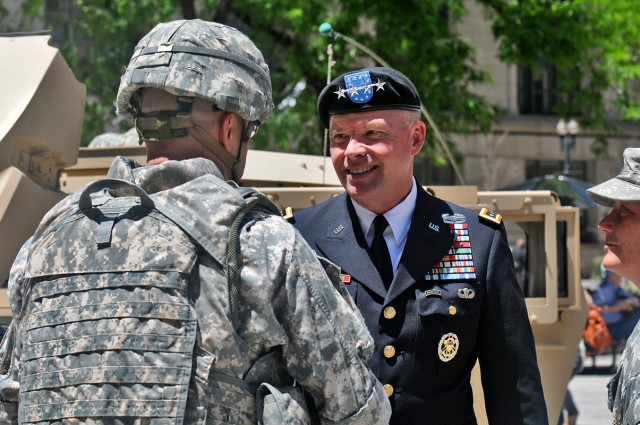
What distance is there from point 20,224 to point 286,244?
2511 millimetres

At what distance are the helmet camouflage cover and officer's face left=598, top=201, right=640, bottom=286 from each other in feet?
3.60

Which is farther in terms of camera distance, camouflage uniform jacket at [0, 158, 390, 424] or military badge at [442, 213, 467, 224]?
military badge at [442, 213, 467, 224]

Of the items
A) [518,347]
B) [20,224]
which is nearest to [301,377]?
[518,347]

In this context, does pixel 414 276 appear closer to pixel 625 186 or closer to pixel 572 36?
pixel 625 186

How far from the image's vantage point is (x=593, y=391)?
43.4 ft

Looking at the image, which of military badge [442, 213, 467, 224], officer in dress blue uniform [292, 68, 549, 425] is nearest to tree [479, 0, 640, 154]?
military badge [442, 213, 467, 224]

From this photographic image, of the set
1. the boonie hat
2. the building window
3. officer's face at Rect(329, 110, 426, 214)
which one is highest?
officer's face at Rect(329, 110, 426, 214)

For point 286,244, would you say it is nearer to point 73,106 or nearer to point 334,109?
point 334,109

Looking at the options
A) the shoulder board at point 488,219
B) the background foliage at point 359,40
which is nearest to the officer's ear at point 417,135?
the shoulder board at point 488,219

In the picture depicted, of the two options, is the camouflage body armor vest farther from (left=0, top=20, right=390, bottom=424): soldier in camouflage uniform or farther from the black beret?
the black beret

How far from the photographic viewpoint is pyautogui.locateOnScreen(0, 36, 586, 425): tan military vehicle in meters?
4.55

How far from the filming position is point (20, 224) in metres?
4.50

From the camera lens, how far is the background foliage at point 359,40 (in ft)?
45.1

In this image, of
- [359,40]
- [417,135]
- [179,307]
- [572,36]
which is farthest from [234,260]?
[572,36]
